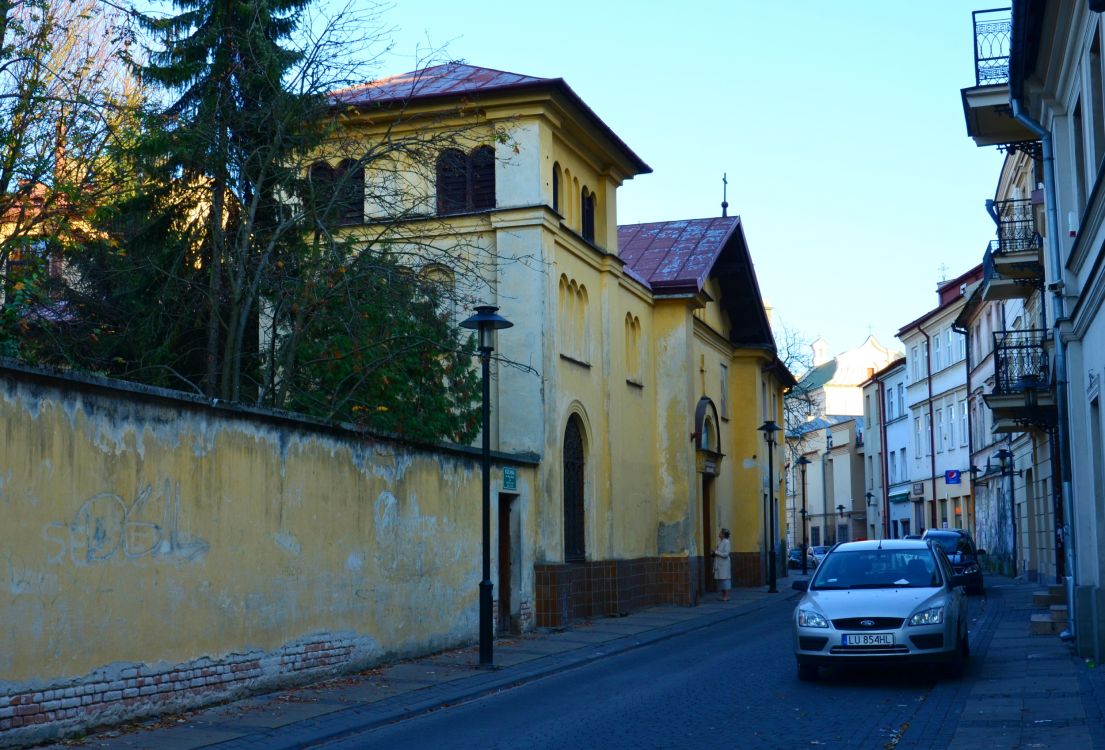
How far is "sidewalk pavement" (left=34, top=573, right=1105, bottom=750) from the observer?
34.9 feet

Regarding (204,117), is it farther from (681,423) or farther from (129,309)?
(681,423)

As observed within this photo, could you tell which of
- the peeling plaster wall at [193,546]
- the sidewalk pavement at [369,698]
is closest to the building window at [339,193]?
the peeling plaster wall at [193,546]

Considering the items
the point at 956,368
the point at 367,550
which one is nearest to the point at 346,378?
the point at 367,550

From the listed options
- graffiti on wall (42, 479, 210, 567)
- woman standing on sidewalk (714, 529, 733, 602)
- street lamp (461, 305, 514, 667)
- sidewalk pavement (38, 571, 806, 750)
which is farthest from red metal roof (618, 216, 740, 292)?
graffiti on wall (42, 479, 210, 567)

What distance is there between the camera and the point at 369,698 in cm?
1359

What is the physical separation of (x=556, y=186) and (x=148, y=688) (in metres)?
14.5

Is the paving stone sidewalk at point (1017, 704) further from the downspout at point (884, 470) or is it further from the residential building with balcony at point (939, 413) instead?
the downspout at point (884, 470)

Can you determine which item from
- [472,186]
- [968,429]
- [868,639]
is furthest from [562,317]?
[968,429]

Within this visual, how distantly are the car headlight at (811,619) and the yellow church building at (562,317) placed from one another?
7.08m

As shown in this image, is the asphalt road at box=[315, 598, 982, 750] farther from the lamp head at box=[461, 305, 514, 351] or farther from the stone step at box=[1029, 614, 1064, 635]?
the lamp head at box=[461, 305, 514, 351]

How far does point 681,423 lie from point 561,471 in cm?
750

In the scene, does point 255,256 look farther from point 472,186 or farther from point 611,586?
point 611,586

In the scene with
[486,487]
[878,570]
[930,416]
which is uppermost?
[930,416]

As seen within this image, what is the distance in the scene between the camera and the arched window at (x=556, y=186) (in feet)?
78.5
